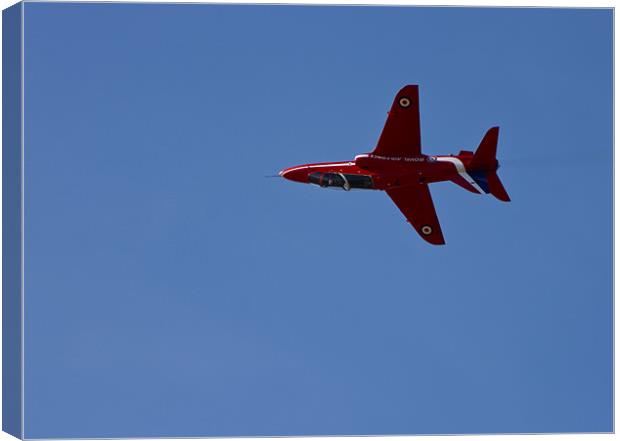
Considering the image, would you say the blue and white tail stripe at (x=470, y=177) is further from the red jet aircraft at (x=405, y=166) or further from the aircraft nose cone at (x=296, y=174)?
the aircraft nose cone at (x=296, y=174)

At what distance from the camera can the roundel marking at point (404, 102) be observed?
132ft

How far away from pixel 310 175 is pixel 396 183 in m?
2.92

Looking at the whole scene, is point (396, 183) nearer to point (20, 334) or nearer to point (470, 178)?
point (470, 178)

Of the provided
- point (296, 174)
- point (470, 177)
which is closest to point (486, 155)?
point (470, 177)

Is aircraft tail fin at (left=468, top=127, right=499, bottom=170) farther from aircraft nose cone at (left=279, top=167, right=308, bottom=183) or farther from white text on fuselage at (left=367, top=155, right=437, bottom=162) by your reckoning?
aircraft nose cone at (left=279, top=167, right=308, bottom=183)

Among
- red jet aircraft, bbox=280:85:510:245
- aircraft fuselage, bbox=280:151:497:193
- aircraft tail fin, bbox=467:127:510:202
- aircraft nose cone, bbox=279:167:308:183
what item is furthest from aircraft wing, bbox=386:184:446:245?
aircraft nose cone, bbox=279:167:308:183

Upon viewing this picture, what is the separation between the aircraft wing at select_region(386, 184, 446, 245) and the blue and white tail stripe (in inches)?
74.5

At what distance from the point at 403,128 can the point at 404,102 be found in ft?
3.01

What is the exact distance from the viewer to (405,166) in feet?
135

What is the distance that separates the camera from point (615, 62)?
3550 centimetres

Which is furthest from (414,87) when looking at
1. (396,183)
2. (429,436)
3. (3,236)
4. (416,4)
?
(3,236)

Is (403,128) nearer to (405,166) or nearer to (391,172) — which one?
(405,166)

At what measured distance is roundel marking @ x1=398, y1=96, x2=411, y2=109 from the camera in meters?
40.3

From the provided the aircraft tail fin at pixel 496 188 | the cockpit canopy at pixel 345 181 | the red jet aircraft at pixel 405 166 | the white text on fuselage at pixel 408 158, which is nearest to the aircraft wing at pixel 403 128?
the red jet aircraft at pixel 405 166
